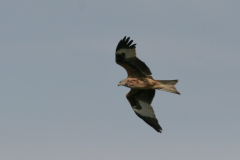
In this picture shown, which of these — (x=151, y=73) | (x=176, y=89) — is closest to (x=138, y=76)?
(x=151, y=73)

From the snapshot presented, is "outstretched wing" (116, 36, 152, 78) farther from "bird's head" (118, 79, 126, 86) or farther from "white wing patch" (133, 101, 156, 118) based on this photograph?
"white wing patch" (133, 101, 156, 118)

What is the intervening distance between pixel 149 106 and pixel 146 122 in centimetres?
62

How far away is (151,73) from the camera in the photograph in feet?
41.9

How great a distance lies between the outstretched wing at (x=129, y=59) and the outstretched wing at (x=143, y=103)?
4.13ft

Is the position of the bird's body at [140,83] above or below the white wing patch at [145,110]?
above

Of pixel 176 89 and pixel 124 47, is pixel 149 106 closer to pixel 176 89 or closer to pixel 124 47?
pixel 176 89

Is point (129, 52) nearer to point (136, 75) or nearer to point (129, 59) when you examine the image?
point (129, 59)

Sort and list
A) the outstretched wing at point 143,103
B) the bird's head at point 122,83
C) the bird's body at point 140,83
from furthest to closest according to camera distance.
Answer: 1. the outstretched wing at point 143,103
2. the bird's head at point 122,83
3. the bird's body at point 140,83

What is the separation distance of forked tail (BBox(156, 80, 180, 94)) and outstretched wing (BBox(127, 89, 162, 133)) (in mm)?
1085

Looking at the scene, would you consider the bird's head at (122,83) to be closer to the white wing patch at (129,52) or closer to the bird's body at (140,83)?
the bird's body at (140,83)

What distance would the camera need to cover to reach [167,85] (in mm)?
12703

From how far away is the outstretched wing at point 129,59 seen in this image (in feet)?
41.2

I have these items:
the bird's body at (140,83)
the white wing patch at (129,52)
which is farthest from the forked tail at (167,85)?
the white wing patch at (129,52)

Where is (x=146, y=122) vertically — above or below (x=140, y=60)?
below
